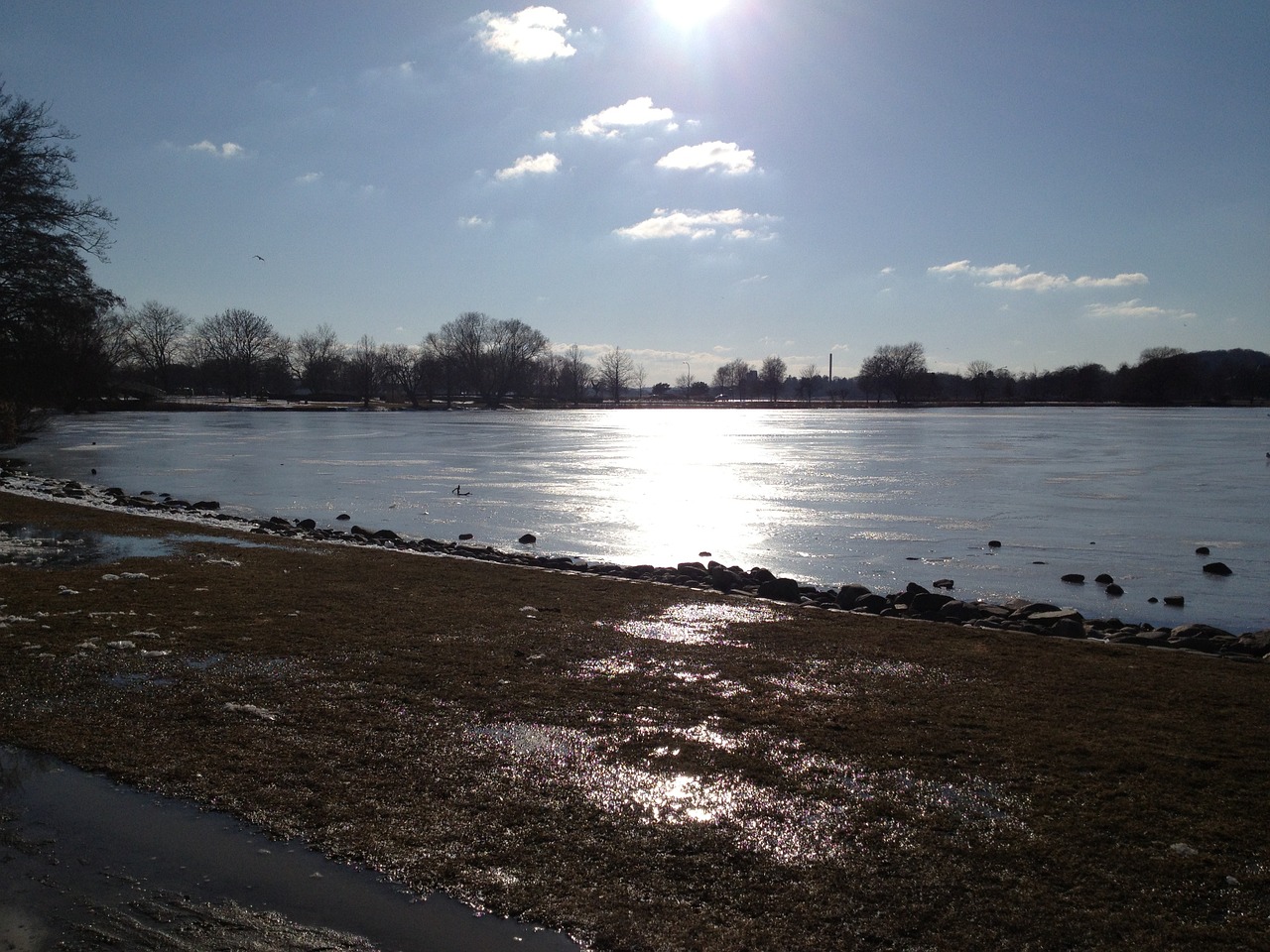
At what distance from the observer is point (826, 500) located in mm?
23750

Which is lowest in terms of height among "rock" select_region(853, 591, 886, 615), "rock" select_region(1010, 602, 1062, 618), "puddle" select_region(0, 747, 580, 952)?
"rock" select_region(853, 591, 886, 615)

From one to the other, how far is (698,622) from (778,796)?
4.43 metres

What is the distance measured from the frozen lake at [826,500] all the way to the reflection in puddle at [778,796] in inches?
323

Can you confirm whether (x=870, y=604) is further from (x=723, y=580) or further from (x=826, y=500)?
(x=826, y=500)

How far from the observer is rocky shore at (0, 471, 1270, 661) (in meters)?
9.79

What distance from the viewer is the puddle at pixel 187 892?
3.49 metres

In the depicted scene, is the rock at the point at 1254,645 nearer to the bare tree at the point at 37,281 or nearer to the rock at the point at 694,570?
the rock at the point at 694,570

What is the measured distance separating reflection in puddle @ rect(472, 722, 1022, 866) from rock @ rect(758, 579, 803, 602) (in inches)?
258

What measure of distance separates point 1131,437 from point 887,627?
2005 inches

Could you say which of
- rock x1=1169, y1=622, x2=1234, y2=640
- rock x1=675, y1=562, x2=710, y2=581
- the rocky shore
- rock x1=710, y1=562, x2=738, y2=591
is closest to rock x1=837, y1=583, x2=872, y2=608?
the rocky shore

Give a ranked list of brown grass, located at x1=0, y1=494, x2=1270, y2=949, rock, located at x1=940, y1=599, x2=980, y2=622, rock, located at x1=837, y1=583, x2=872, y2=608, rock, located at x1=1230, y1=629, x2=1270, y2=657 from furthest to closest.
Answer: rock, located at x1=837, y1=583, x2=872, y2=608
rock, located at x1=940, y1=599, x2=980, y2=622
rock, located at x1=1230, y1=629, x2=1270, y2=657
brown grass, located at x1=0, y1=494, x2=1270, y2=949

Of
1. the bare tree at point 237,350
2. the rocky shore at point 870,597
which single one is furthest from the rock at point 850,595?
the bare tree at point 237,350

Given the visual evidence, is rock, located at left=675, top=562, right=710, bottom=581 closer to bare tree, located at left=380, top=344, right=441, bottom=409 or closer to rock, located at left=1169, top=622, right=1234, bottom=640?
rock, located at left=1169, top=622, right=1234, bottom=640

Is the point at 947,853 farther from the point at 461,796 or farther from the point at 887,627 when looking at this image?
the point at 887,627
